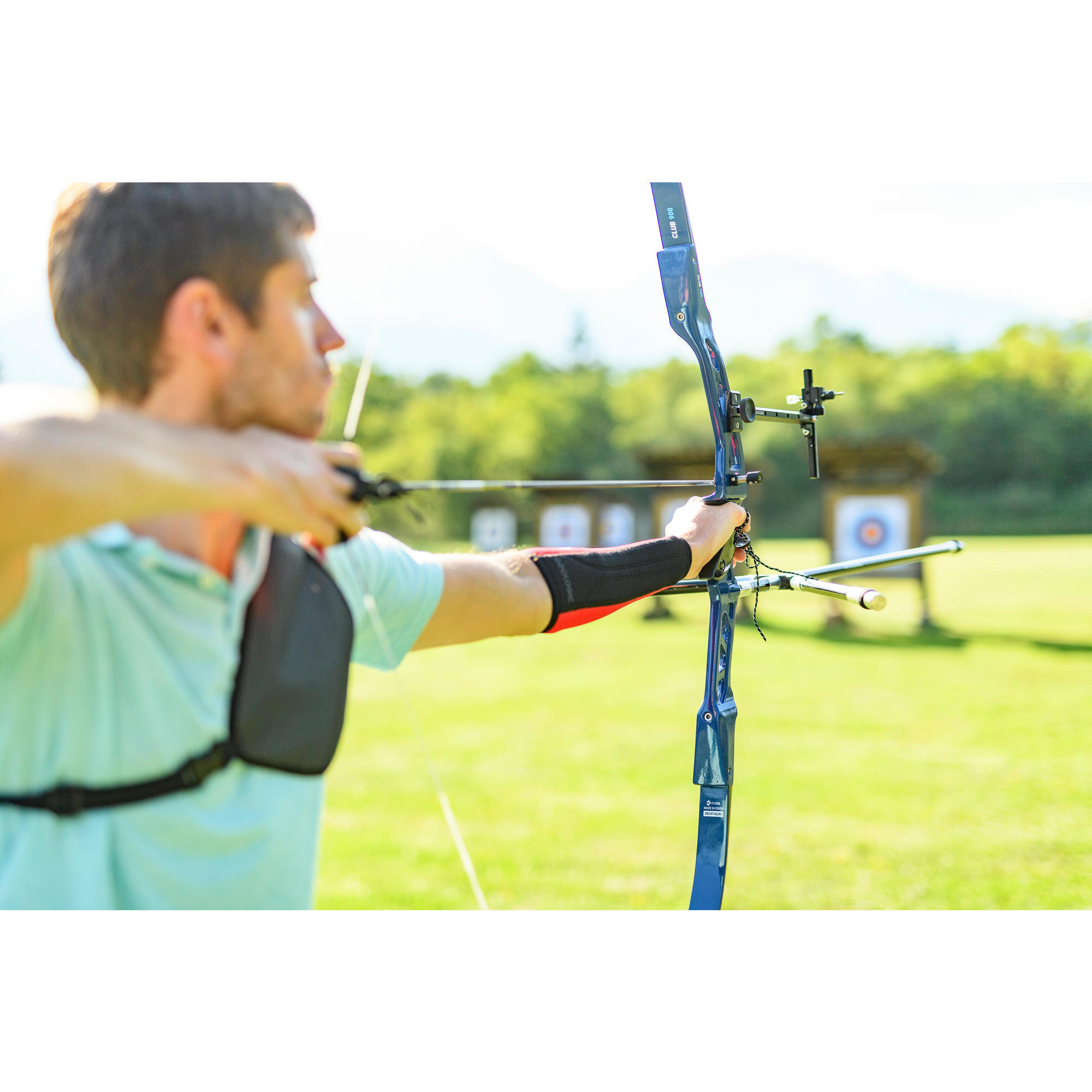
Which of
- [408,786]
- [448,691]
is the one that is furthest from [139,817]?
[448,691]

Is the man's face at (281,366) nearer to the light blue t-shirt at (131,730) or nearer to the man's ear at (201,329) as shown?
the man's ear at (201,329)

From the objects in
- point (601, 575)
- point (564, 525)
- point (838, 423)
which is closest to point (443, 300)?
point (601, 575)

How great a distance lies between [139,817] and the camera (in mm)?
930

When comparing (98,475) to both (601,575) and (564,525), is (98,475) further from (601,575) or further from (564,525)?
(564,525)

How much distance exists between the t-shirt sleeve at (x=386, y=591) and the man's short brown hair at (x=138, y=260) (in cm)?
32

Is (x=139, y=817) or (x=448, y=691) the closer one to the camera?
(x=139, y=817)

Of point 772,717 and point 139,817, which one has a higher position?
point 139,817

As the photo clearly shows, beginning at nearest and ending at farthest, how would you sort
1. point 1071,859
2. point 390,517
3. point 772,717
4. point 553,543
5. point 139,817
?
point 139,817
point 1071,859
point 772,717
point 390,517
point 553,543

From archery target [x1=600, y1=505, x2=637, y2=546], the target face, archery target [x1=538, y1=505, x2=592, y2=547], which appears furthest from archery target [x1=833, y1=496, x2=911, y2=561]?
archery target [x1=538, y1=505, x2=592, y2=547]

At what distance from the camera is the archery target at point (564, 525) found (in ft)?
30.2

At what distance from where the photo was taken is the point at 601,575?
4.42 ft

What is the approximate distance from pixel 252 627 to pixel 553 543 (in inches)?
318
